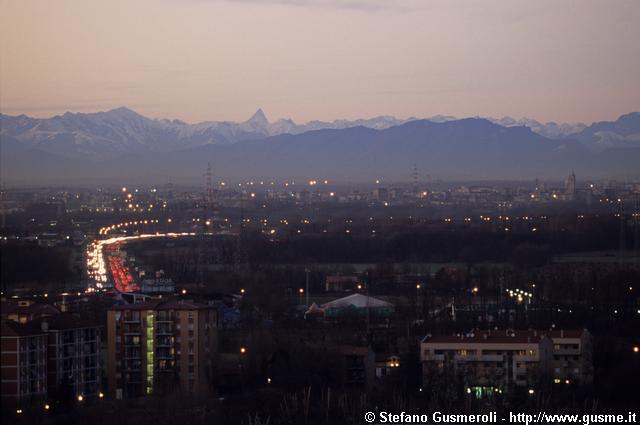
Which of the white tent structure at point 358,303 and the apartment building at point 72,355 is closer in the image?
the apartment building at point 72,355

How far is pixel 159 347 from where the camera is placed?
1135cm

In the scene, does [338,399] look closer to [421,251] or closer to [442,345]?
[442,345]

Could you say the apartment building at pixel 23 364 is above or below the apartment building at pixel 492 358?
above

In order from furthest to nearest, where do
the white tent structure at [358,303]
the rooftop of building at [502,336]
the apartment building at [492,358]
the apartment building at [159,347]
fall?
1. the white tent structure at [358,303]
2. the rooftop of building at [502,336]
3. the apartment building at [492,358]
4. the apartment building at [159,347]

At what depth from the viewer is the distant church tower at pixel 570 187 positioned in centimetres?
4001

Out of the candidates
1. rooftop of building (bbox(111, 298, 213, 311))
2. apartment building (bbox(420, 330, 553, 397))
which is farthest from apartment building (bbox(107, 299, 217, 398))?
apartment building (bbox(420, 330, 553, 397))

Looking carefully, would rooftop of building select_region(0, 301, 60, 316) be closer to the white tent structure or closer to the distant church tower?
the white tent structure

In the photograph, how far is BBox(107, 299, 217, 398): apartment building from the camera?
35.1 ft

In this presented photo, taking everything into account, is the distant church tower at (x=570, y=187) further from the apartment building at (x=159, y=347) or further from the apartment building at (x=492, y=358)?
the apartment building at (x=159, y=347)

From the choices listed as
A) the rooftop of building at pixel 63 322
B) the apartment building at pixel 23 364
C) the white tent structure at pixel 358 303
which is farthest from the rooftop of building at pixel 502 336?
the apartment building at pixel 23 364

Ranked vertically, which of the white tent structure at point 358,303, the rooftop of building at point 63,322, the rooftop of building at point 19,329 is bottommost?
the white tent structure at point 358,303

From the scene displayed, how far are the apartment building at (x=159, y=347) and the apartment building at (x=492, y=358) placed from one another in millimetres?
1867

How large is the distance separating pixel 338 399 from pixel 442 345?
1.73m

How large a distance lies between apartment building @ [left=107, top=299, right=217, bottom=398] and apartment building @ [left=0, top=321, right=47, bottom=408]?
1580 mm
